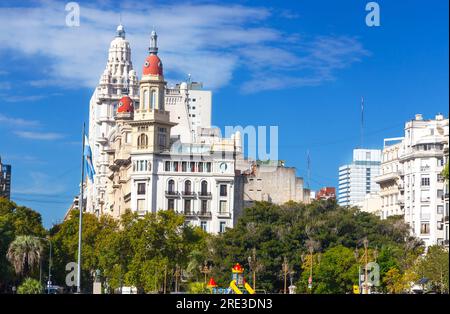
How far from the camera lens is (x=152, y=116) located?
165 meters

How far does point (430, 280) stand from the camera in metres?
106

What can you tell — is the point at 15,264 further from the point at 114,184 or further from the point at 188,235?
the point at 114,184

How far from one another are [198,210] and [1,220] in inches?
1664

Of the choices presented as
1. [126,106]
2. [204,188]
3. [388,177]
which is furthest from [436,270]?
[126,106]

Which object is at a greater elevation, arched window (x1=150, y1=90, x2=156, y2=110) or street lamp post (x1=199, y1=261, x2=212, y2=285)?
arched window (x1=150, y1=90, x2=156, y2=110)

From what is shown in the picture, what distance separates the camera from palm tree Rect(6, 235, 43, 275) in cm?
12045

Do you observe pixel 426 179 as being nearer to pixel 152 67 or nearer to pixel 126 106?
pixel 152 67

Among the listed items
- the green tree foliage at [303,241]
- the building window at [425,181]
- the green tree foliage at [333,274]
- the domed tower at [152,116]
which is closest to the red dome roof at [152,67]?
the domed tower at [152,116]

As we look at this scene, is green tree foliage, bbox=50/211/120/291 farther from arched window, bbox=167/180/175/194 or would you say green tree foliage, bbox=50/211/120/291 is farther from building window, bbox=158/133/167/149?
building window, bbox=158/133/167/149

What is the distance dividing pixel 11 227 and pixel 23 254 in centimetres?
1050

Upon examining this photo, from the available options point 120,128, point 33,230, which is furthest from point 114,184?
point 33,230

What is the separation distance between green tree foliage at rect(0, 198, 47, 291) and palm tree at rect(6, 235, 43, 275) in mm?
864

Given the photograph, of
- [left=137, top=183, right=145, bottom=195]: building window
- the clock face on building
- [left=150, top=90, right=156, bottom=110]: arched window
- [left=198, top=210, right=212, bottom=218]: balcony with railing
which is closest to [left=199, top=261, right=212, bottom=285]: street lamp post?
[left=198, top=210, right=212, bottom=218]: balcony with railing
